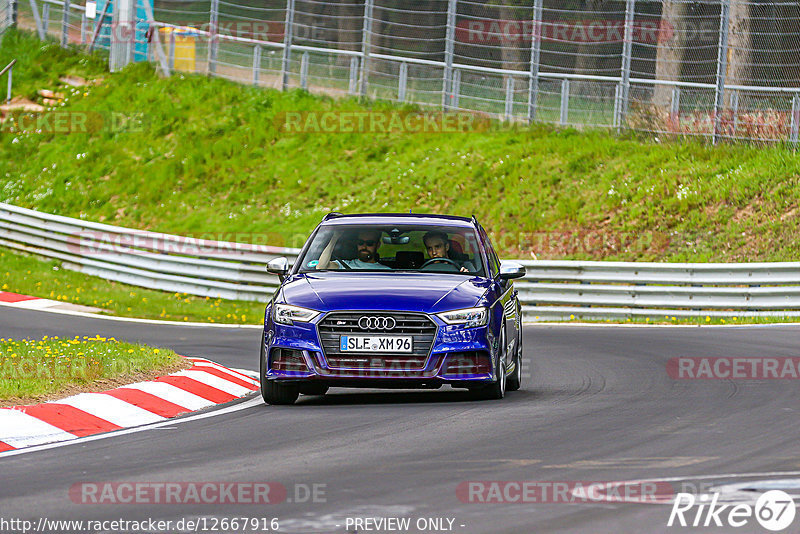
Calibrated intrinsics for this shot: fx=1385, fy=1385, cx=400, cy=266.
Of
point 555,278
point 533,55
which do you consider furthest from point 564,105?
point 555,278

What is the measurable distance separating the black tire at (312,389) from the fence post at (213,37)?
26.5 meters

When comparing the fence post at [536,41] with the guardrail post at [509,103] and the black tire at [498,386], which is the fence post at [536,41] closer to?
the guardrail post at [509,103]

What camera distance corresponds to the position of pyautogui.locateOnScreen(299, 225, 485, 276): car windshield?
38.5 feet

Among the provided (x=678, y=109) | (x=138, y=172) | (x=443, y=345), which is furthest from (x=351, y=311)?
(x=138, y=172)

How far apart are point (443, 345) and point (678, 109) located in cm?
1929

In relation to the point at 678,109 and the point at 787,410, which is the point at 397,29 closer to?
the point at 678,109

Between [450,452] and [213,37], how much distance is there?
30283mm

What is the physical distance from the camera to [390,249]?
473 inches

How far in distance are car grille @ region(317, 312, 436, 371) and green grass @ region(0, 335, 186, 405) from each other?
78.1 inches

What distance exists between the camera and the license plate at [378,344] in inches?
413

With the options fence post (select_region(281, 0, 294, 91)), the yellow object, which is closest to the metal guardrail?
fence post (select_region(281, 0, 294, 91))

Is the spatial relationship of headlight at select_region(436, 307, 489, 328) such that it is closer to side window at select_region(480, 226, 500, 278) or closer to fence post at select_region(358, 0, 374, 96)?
side window at select_region(480, 226, 500, 278)

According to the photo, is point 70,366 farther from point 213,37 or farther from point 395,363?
point 213,37

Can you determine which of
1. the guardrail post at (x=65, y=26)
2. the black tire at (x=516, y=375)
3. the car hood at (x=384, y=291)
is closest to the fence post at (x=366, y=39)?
the guardrail post at (x=65, y=26)
